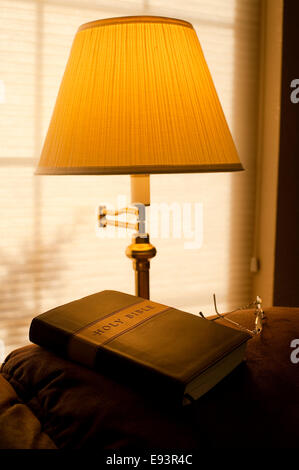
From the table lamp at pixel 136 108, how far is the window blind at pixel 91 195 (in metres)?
1.08

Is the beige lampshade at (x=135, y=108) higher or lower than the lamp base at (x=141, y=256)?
higher

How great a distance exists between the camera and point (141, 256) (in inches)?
41.5

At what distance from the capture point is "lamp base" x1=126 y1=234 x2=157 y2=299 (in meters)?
1.05

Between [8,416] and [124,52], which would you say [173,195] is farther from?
[8,416]

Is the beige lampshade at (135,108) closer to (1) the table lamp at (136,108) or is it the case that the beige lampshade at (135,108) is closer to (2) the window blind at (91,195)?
(1) the table lamp at (136,108)

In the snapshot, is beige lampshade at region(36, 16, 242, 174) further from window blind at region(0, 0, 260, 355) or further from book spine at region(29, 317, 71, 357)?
window blind at region(0, 0, 260, 355)

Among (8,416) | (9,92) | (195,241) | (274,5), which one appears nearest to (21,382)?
(8,416)

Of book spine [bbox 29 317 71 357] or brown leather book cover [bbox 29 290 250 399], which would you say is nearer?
brown leather book cover [bbox 29 290 250 399]

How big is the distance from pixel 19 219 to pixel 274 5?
146 cm

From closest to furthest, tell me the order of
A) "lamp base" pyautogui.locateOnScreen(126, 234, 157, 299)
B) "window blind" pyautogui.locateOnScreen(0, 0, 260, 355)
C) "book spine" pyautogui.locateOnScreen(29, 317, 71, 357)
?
"book spine" pyautogui.locateOnScreen(29, 317, 71, 357) < "lamp base" pyautogui.locateOnScreen(126, 234, 157, 299) < "window blind" pyautogui.locateOnScreen(0, 0, 260, 355)

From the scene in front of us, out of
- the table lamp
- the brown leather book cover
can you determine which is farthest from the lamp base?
the table lamp

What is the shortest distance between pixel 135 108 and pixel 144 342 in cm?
38

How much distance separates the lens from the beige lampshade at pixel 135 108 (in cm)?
81

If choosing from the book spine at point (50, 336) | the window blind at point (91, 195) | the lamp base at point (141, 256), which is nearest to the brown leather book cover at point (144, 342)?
the book spine at point (50, 336)
